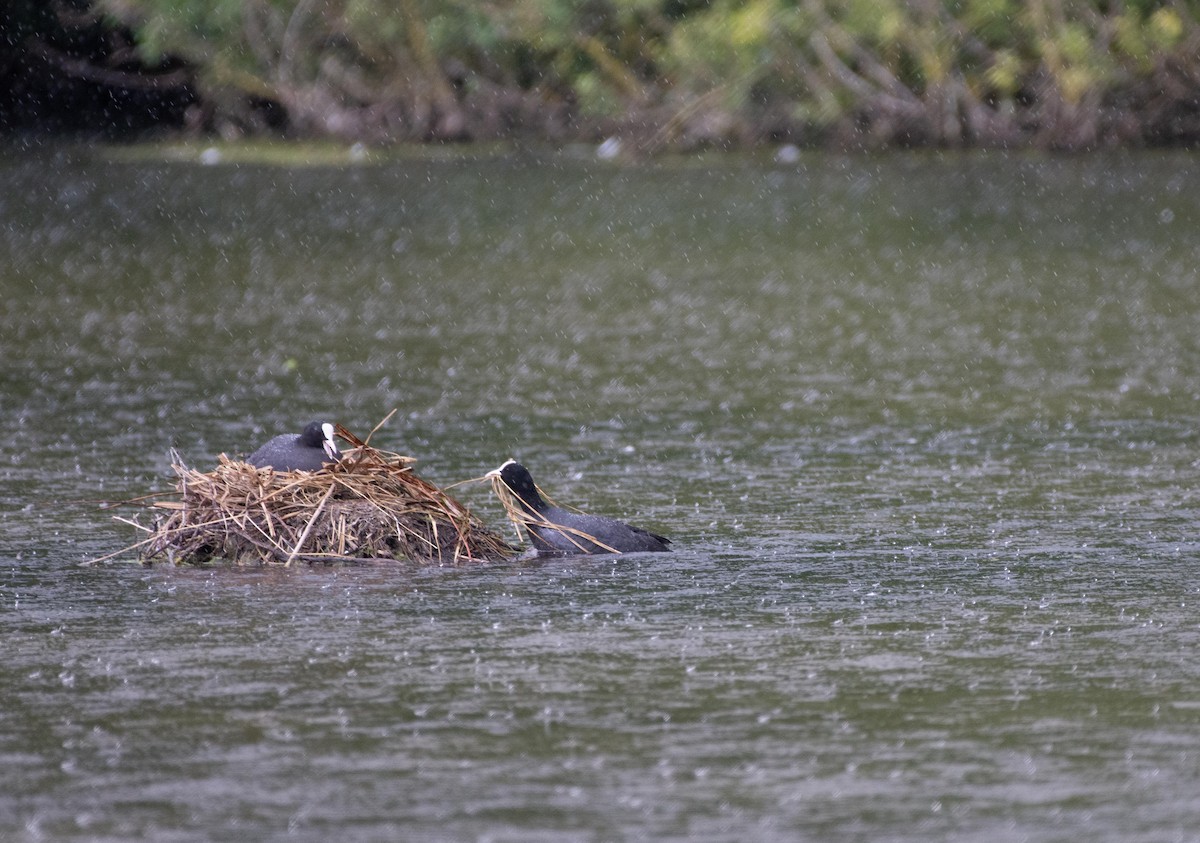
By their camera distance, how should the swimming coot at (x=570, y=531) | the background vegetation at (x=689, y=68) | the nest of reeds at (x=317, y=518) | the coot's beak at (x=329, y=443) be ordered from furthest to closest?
1. the background vegetation at (x=689, y=68)
2. the coot's beak at (x=329, y=443)
3. the swimming coot at (x=570, y=531)
4. the nest of reeds at (x=317, y=518)

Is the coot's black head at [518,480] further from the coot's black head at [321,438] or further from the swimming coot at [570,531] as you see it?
the coot's black head at [321,438]

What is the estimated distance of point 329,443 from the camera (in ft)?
31.7

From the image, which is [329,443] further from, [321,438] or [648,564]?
[648,564]

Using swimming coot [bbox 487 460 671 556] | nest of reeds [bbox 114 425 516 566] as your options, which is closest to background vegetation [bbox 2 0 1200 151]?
swimming coot [bbox 487 460 671 556]

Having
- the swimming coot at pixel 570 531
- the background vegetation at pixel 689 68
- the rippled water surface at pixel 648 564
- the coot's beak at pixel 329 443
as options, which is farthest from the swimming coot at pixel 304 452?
the background vegetation at pixel 689 68

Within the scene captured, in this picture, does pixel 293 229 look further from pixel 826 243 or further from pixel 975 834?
pixel 975 834

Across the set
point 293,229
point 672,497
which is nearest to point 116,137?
point 293,229

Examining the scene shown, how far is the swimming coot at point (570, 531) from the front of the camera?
30.6 feet

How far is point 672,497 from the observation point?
10.9m

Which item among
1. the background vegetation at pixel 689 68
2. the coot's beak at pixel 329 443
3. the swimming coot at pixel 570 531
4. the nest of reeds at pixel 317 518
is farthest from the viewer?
the background vegetation at pixel 689 68

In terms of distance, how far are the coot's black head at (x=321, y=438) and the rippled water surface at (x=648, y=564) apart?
77 cm

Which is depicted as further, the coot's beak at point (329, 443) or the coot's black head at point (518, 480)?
the coot's beak at point (329, 443)

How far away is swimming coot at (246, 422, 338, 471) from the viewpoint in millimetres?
9656

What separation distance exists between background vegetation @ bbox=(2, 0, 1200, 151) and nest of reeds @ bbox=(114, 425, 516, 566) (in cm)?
2763
